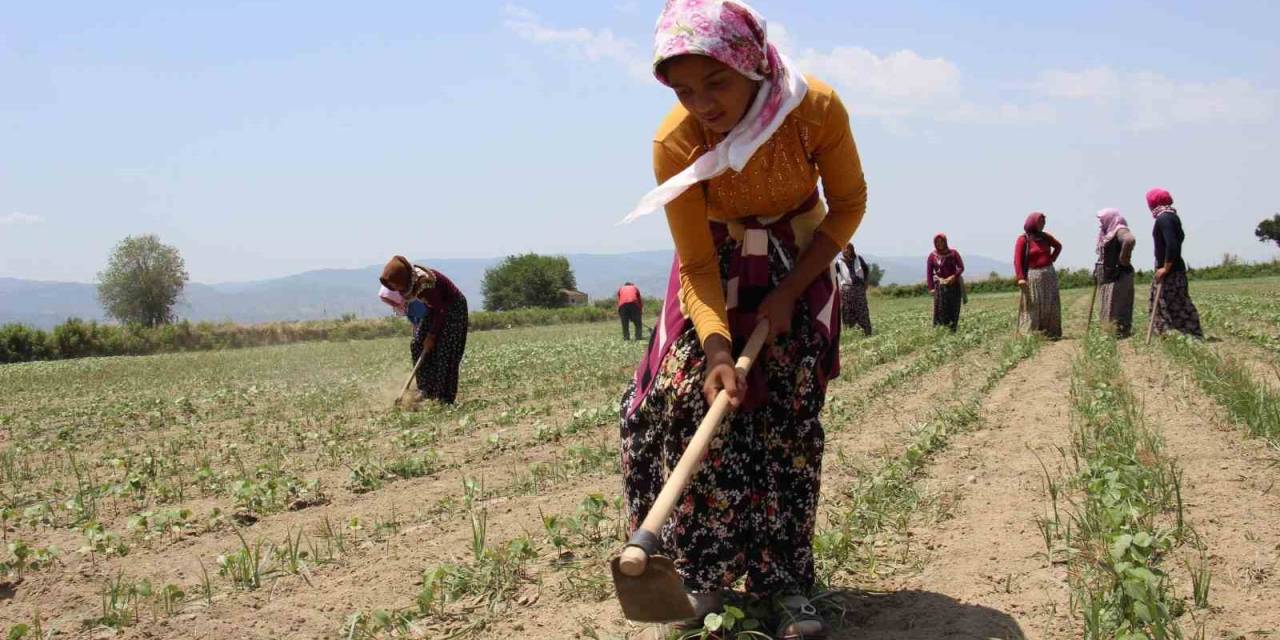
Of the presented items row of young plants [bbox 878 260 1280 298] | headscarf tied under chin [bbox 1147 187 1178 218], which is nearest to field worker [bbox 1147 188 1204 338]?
headscarf tied under chin [bbox 1147 187 1178 218]

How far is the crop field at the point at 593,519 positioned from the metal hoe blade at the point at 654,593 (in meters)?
0.33

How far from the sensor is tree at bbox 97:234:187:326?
93.2 meters

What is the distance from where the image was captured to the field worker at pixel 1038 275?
12.3m

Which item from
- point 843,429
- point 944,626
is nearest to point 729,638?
point 944,626

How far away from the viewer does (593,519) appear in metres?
3.87

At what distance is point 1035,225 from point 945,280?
2.26 m

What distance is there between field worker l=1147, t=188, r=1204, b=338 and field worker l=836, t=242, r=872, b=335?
3.87 meters

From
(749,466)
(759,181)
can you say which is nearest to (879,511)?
(749,466)

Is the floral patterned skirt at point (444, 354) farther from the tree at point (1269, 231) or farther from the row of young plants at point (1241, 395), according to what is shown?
the tree at point (1269, 231)

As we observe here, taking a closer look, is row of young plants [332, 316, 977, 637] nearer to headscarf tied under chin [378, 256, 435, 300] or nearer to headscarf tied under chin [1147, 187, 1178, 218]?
headscarf tied under chin [378, 256, 435, 300]

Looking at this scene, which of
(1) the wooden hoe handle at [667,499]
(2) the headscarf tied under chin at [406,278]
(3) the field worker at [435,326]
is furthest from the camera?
(3) the field worker at [435,326]

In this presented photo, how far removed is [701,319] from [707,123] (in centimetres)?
52

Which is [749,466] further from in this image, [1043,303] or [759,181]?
[1043,303]

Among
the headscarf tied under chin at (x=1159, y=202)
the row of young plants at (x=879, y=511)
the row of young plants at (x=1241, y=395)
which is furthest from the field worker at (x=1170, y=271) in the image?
the row of young plants at (x=879, y=511)
